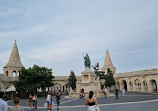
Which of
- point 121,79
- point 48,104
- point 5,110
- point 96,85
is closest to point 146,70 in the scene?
point 121,79

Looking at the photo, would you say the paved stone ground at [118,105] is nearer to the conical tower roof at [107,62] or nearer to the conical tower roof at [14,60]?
the conical tower roof at [14,60]

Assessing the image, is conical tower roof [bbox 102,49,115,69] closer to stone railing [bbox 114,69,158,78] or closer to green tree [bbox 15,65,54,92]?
stone railing [bbox 114,69,158,78]

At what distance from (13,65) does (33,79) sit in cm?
786

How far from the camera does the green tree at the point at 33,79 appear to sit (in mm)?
27500

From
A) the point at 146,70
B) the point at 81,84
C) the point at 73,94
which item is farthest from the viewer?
the point at 146,70

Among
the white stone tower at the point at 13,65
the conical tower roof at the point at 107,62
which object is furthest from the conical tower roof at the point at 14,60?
the conical tower roof at the point at 107,62

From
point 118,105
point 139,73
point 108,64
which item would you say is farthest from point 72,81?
point 118,105

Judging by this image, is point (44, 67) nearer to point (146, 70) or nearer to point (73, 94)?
point (73, 94)

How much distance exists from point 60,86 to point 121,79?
18.2 metres

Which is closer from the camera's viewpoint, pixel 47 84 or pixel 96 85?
pixel 96 85

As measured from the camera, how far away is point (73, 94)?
24.0 m

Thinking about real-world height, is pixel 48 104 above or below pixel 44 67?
below

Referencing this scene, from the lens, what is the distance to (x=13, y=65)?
108 ft

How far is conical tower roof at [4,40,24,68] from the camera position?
32781mm
